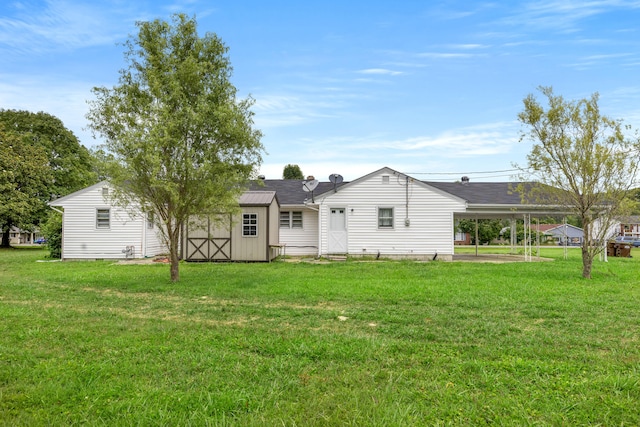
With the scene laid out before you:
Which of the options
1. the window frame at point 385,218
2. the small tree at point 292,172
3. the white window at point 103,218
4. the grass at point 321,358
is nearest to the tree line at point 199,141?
the grass at point 321,358

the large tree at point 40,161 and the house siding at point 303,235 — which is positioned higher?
the large tree at point 40,161

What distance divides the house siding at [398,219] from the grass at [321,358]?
9.83 metres

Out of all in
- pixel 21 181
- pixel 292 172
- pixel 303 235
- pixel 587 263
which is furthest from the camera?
pixel 292 172

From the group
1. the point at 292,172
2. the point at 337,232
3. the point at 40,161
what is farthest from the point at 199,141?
the point at 292,172

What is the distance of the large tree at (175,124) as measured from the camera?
9.91m

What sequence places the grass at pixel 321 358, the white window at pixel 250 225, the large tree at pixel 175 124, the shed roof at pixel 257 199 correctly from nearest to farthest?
the grass at pixel 321 358
the large tree at pixel 175 124
the shed roof at pixel 257 199
the white window at pixel 250 225

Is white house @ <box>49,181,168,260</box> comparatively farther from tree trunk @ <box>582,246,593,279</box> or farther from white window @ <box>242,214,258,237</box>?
tree trunk @ <box>582,246,593,279</box>

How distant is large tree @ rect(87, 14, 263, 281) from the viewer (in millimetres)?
9906

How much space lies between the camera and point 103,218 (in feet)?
61.8

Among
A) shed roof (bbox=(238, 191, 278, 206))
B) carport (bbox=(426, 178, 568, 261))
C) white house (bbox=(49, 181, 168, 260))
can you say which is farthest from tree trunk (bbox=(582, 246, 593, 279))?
white house (bbox=(49, 181, 168, 260))

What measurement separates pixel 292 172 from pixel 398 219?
32.9m

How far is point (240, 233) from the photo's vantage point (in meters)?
17.1

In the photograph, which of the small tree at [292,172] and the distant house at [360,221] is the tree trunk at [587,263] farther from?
the small tree at [292,172]

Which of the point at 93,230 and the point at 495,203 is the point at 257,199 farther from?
the point at 495,203
